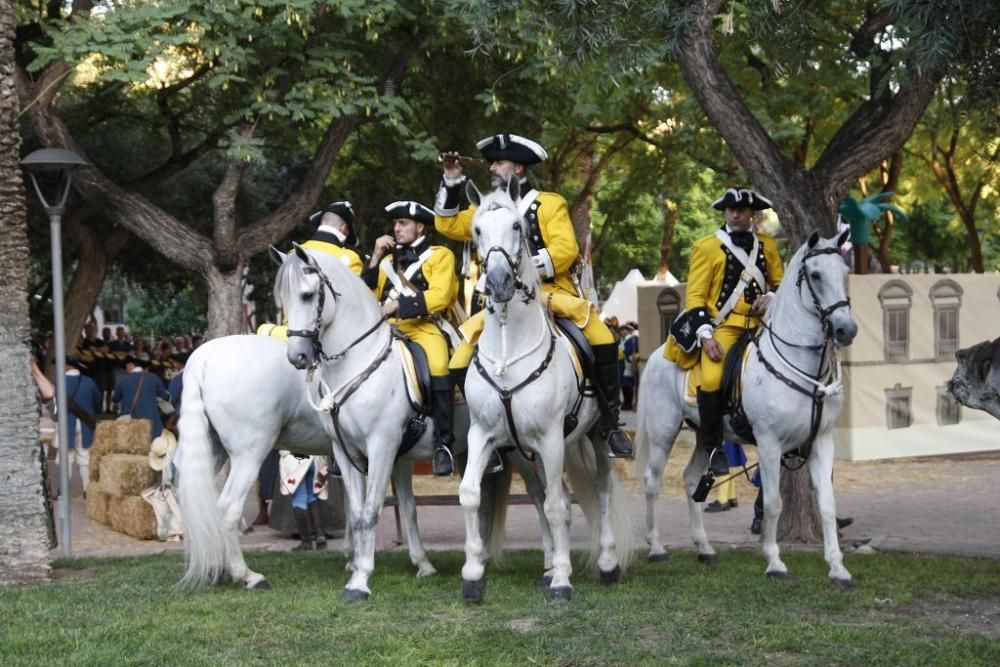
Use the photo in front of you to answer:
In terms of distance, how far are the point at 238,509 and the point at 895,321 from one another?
13.9m

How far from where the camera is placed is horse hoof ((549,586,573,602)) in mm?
9872

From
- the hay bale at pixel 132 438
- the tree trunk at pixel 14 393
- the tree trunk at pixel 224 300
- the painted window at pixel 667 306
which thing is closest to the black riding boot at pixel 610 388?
the tree trunk at pixel 14 393

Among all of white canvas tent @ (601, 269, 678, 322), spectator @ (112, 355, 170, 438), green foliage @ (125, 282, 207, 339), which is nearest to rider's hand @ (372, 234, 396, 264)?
spectator @ (112, 355, 170, 438)

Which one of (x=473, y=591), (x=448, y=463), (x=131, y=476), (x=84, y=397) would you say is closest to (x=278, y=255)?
(x=448, y=463)

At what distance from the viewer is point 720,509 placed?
55.7ft

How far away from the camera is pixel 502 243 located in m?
9.35

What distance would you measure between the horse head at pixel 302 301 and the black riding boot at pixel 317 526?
4507mm

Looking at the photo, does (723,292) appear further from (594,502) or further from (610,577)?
(610,577)

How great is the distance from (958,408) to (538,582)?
43.5ft

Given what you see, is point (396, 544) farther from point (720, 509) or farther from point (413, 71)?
point (413, 71)

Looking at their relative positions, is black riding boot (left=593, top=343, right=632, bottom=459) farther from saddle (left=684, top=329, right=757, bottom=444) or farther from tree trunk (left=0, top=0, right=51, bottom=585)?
tree trunk (left=0, top=0, right=51, bottom=585)

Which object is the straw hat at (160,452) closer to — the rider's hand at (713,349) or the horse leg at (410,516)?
the horse leg at (410,516)

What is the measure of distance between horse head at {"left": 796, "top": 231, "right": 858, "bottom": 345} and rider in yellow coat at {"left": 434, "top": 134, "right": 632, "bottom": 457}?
156 centimetres

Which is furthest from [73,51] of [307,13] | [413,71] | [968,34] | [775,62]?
[968,34]
